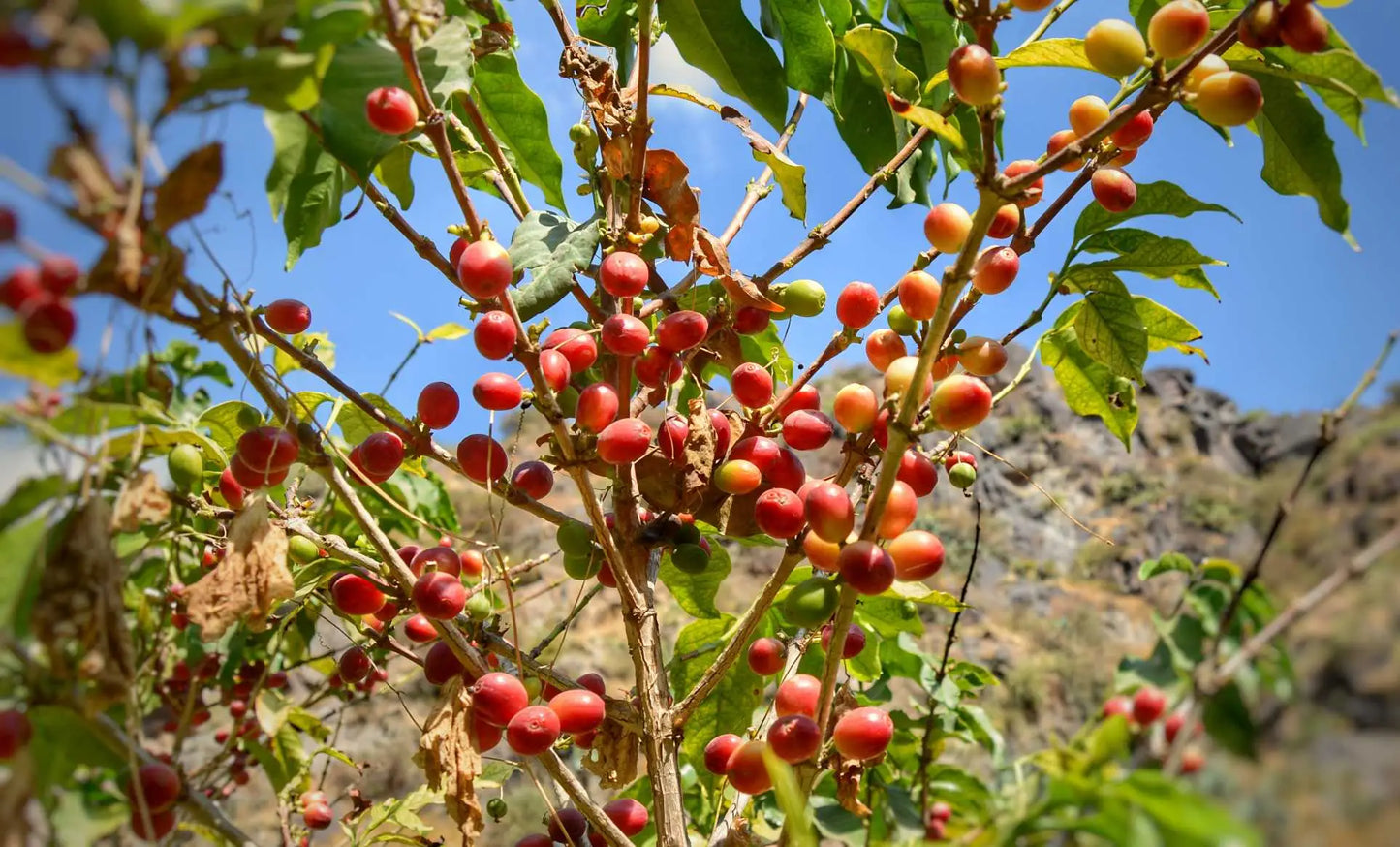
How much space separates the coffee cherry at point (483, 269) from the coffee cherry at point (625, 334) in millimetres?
166

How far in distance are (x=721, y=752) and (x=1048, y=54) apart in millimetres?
939

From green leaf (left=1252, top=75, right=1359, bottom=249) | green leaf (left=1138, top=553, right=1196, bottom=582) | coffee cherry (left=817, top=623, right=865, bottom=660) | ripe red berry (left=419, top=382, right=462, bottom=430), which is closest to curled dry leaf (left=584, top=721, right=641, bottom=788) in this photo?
coffee cherry (left=817, top=623, right=865, bottom=660)

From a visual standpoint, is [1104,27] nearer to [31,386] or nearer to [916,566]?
[916,566]

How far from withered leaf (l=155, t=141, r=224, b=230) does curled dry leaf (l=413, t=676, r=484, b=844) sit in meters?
0.58

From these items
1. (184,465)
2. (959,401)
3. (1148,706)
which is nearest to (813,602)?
(959,401)

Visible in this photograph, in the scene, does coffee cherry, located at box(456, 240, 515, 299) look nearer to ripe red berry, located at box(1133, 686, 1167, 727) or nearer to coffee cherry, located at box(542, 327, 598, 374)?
coffee cherry, located at box(542, 327, 598, 374)

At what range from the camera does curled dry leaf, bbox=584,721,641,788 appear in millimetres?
1178

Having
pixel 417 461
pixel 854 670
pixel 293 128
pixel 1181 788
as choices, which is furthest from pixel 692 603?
pixel 1181 788

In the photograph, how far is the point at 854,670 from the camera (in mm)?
1450

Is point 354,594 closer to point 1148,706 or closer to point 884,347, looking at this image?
point 884,347

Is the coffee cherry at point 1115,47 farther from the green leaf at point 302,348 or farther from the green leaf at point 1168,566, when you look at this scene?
the green leaf at point 302,348

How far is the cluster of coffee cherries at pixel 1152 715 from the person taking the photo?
623 millimetres

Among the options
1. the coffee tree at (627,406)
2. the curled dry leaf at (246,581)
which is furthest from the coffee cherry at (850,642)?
the curled dry leaf at (246,581)

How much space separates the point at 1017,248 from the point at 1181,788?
28.0 inches
